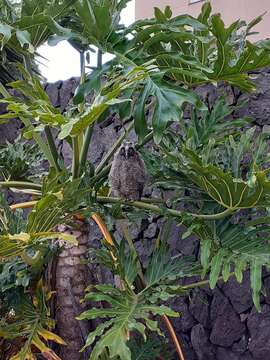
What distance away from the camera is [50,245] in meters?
1.78

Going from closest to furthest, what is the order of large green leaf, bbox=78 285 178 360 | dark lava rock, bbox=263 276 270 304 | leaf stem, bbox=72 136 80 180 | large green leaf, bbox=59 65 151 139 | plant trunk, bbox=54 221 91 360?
large green leaf, bbox=59 65 151 139, large green leaf, bbox=78 285 178 360, leaf stem, bbox=72 136 80 180, plant trunk, bbox=54 221 91 360, dark lava rock, bbox=263 276 270 304

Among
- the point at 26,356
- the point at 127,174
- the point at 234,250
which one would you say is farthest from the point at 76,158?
the point at 26,356

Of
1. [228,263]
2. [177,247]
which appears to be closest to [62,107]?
[177,247]

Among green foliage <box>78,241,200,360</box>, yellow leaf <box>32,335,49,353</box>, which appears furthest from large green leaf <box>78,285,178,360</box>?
yellow leaf <box>32,335,49,353</box>

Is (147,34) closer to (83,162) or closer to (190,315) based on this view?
(83,162)

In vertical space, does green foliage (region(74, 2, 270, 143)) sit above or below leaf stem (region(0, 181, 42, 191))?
above

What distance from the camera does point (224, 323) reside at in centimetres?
223

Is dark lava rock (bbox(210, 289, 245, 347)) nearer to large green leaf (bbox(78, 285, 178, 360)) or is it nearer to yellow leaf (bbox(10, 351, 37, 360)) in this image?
large green leaf (bbox(78, 285, 178, 360))

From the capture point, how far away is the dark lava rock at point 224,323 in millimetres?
2205

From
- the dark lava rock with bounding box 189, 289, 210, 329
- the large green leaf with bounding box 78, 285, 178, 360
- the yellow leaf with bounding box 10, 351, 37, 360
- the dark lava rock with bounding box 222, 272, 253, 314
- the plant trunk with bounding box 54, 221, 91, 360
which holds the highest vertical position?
the large green leaf with bounding box 78, 285, 178, 360

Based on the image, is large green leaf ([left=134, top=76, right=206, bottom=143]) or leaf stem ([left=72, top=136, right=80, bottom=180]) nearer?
large green leaf ([left=134, top=76, right=206, bottom=143])

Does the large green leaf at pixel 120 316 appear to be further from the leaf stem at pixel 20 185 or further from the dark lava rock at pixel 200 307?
the dark lava rock at pixel 200 307

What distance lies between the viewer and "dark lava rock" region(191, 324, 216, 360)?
227 cm

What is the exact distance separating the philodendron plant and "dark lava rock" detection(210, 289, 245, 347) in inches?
20.1
